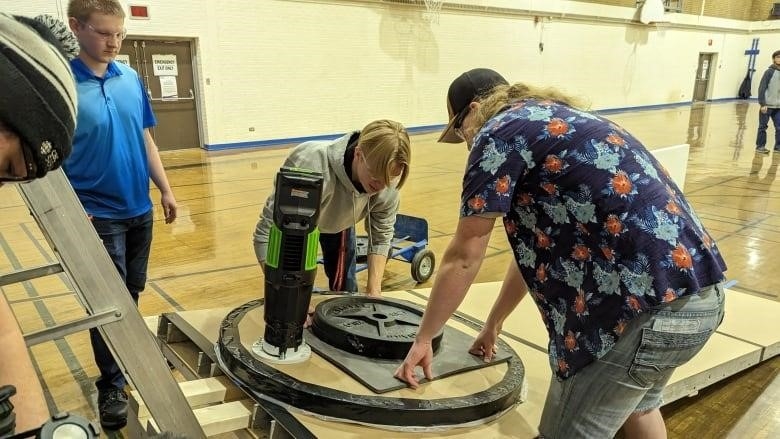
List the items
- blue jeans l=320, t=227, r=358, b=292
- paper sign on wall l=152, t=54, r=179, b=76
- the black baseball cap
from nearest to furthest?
the black baseball cap → blue jeans l=320, t=227, r=358, b=292 → paper sign on wall l=152, t=54, r=179, b=76

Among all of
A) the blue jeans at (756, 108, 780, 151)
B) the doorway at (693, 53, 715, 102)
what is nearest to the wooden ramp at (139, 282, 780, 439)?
the blue jeans at (756, 108, 780, 151)

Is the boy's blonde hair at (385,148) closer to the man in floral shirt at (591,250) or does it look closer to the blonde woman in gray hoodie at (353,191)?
the blonde woman in gray hoodie at (353,191)

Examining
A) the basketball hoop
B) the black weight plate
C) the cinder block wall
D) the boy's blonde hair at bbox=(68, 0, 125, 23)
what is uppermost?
the cinder block wall

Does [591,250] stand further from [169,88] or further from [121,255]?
[169,88]

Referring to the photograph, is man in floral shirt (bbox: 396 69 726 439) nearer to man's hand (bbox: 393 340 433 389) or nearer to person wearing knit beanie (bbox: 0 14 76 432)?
man's hand (bbox: 393 340 433 389)

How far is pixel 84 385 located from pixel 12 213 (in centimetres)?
342

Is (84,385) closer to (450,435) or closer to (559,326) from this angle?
(450,435)

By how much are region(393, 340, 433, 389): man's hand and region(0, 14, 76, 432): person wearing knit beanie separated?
1.06m

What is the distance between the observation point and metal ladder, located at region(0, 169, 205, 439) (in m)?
1.03

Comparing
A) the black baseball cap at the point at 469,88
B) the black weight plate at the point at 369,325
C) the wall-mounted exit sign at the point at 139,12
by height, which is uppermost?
the wall-mounted exit sign at the point at 139,12

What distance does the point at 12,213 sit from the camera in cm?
482

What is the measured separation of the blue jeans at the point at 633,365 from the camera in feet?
3.97

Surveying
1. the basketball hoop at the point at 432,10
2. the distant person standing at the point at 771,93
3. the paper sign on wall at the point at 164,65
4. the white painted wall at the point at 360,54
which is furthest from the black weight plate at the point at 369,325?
the basketball hoop at the point at 432,10

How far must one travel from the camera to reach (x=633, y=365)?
1.24 m
